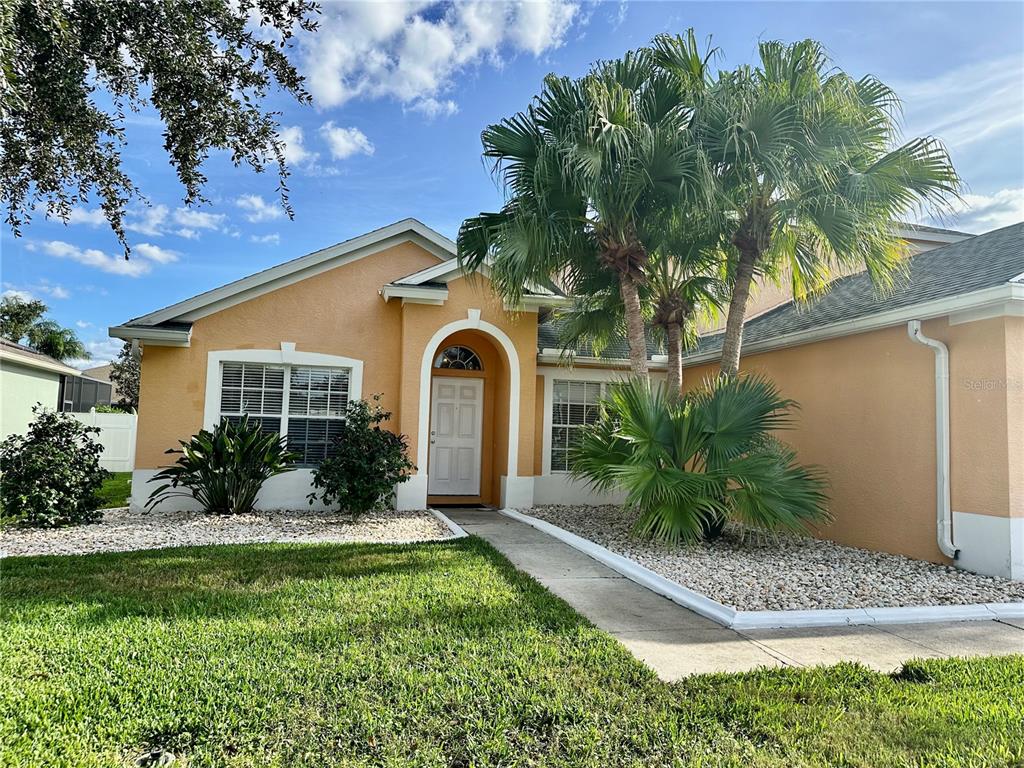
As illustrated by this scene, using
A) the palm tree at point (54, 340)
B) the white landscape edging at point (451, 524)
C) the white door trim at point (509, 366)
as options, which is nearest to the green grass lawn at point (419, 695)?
the white landscape edging at point (451, 524)

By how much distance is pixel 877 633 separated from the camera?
5.25 m

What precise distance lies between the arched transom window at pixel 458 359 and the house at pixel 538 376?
0.10 feet

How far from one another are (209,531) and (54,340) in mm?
31036

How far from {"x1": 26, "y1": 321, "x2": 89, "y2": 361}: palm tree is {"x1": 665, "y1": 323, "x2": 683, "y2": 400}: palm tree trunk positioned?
114ft

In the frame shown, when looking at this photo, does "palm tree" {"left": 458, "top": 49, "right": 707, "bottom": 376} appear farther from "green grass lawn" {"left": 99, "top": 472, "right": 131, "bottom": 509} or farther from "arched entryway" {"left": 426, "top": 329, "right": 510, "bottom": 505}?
"green grass lawn" {"left": 99, "top": 472, "right": 131, "bottom": 509}

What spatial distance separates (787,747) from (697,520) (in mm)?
5011

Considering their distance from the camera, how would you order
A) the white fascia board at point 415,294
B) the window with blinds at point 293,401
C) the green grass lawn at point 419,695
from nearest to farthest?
the green grass lawn at point 419,695
the window with blinds at point 293,401
the white fascia board at point 415,294

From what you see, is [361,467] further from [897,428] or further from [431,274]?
[897,428]

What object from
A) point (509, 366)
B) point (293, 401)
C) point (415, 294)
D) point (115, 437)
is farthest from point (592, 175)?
point (115, 437)

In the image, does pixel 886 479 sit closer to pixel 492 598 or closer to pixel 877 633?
pixel 877 633

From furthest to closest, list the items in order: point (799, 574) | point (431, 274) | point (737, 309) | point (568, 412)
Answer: point (568, 412) → point (431, 274) → point (737, 309) → point (799, 574)

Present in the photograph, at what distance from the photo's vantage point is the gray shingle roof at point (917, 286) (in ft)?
26.0

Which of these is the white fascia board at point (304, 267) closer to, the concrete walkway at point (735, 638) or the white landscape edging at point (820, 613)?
the concrete walkway at point (735, 638)

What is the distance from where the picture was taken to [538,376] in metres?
12.9
